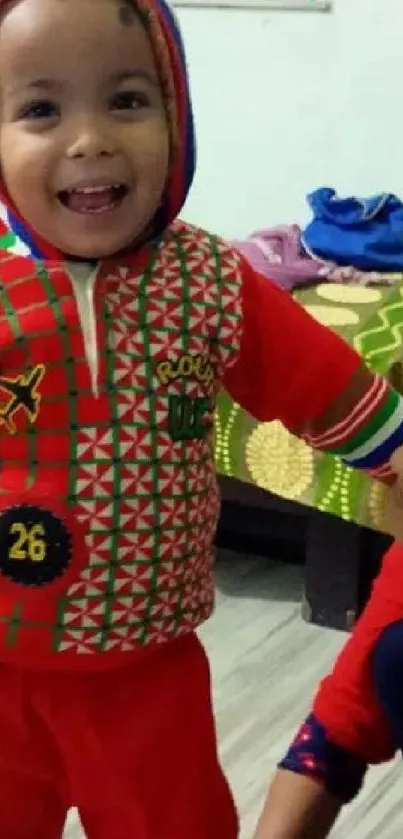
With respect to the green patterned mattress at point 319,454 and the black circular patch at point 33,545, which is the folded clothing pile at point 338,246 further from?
the black circular patch at point 33,545

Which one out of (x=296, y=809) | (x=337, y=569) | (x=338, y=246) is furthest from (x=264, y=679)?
(x=338, y=246)

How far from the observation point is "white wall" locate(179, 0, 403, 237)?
1892 millimetres

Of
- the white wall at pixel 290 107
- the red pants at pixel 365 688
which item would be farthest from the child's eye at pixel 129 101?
the white wall at pixel 290 107

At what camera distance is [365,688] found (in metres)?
0.99

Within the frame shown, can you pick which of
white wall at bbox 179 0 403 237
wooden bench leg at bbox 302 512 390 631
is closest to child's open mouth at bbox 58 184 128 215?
wooden bench leg at bbox 302 512 390 631

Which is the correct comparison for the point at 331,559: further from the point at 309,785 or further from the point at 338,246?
the point at 309,785

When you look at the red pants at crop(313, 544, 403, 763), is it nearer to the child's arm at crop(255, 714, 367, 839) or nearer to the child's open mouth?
the child's arm at crop(255, 714, 367, 839)

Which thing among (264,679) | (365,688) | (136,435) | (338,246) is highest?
(136,435)

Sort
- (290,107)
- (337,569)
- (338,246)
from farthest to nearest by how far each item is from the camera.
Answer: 1. (290,107)
2. (338,246)
3. (337,569)

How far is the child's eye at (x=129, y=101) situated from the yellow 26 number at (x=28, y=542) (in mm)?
259

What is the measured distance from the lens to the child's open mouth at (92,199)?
2.53 ft

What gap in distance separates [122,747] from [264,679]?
2.23ft

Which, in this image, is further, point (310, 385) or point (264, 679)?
point (264, 679)

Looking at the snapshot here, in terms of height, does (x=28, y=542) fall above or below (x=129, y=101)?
below
